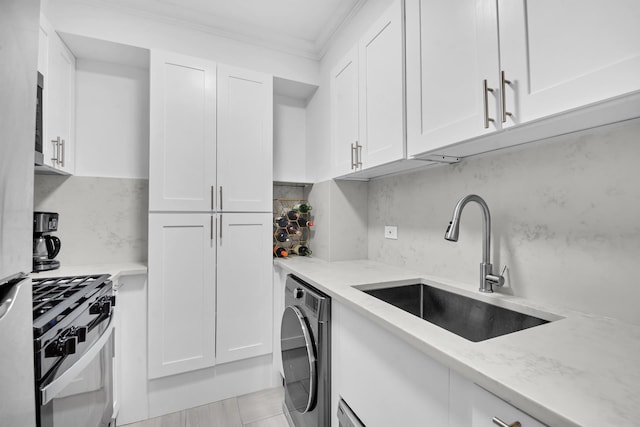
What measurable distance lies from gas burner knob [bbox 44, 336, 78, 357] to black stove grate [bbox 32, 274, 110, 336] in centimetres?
6

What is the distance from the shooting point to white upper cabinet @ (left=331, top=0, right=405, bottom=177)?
1358 mm

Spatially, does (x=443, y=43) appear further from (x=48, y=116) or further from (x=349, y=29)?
(x=48, y=116)

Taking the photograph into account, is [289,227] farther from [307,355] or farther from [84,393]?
[84,393]

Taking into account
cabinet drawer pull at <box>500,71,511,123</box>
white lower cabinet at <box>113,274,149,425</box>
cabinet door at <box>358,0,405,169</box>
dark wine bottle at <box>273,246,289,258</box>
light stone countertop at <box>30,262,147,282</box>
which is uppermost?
cabinet door at <box>358,0,405,169</box>

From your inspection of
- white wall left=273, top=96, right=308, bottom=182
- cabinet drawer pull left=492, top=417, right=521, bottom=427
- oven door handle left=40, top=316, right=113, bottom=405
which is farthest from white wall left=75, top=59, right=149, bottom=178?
cabinet drawer pull left=492, top=417, right=521, bottom=427

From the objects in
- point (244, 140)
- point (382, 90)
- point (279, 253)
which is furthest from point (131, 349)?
point (382, 90)

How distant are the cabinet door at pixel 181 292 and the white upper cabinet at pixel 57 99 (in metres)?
0.64

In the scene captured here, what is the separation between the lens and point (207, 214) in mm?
1872

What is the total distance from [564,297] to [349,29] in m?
1.93

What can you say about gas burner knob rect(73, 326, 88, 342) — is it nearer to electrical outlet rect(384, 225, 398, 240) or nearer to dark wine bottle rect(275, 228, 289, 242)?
dark wine bottle rect(275, 228, 289, 242)

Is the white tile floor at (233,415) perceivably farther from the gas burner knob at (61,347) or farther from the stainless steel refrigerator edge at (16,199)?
the stainless steel refrigerator edge at (16,199)

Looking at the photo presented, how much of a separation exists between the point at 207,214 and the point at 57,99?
1082 millimetres

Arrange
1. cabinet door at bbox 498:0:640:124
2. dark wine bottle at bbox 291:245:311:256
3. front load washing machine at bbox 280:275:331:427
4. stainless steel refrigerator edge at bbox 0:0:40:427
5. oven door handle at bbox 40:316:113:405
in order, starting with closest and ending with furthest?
stainless steel refrigerator edge at bbox 0:0:40:427 < cabinet door at bbox 498:0:640:124 < oven door handle at bbox 40:316:113:405 < front load washing machine at bbox 280:275:331:427 < dark wine bottle at bbox 291:245:311:256

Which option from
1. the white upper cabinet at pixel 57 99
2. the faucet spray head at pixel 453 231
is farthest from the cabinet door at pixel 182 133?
the faucet spray head at pixel 453 231
